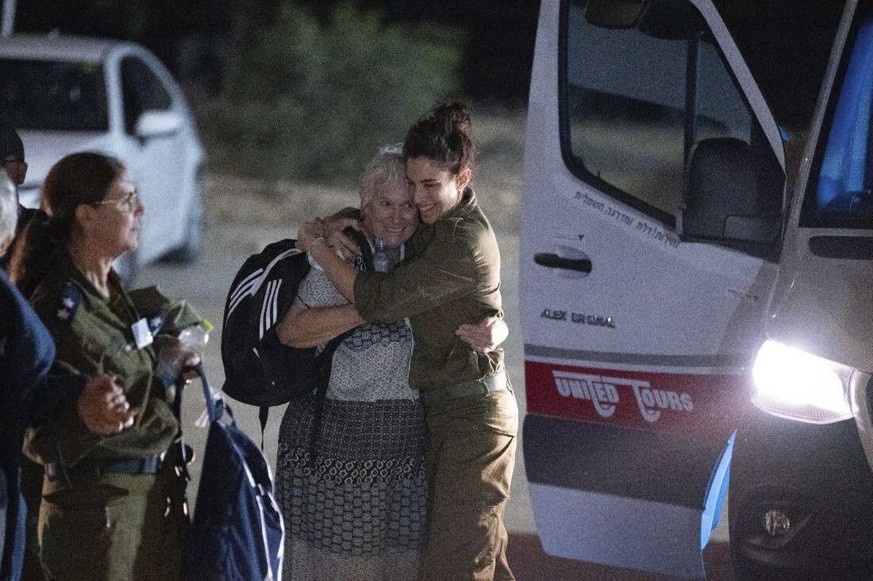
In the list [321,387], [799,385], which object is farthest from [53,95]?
[799,385]

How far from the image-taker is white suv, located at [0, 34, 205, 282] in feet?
30.2

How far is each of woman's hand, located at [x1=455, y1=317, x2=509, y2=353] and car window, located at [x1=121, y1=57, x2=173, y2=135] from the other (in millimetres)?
6296

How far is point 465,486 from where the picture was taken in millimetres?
3645

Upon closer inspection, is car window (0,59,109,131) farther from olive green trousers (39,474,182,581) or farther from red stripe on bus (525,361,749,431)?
olive green trousers (39,474,182,581)

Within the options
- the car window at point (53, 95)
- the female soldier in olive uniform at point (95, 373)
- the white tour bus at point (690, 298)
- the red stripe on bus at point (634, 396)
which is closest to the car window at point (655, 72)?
the white tour bus at point (690, 298)

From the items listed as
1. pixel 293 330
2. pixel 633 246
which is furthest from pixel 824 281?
pixel 293 330

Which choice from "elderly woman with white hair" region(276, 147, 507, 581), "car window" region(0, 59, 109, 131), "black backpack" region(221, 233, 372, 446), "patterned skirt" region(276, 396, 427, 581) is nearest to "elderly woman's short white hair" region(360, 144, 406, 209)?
"elderly woman with white hair" region(276, 147, 507, 581)

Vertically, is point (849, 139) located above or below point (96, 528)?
above

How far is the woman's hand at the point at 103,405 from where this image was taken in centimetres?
303

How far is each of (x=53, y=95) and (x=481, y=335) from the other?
667 cm

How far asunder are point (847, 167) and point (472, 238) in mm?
1140

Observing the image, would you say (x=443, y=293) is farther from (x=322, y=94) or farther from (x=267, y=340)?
(x=322, y=94)

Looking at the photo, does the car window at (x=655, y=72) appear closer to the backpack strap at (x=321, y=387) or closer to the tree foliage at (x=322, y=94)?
the backpack strap at (x=321, y=387)

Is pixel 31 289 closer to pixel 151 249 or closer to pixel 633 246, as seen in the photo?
pixel 633 246
